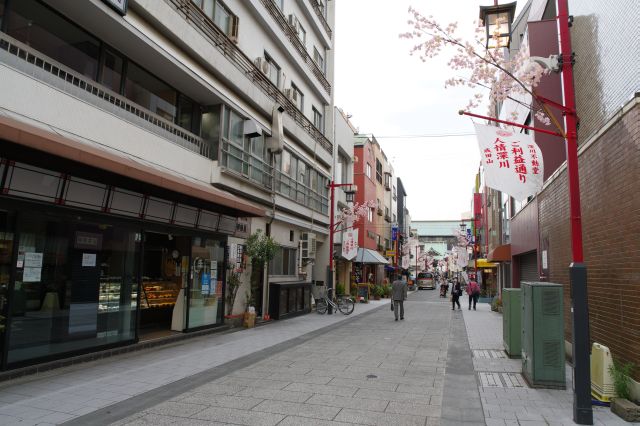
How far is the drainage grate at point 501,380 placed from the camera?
785 centimetres

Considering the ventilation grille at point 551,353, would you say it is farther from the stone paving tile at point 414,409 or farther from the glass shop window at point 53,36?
the glass shop window at point 53,36

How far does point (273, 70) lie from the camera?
63.1ft

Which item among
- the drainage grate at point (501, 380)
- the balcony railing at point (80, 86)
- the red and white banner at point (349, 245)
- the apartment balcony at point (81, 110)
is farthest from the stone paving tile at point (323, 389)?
the red and white banner at point (349, 245)

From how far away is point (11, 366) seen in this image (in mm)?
7379

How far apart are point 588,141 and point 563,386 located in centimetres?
462

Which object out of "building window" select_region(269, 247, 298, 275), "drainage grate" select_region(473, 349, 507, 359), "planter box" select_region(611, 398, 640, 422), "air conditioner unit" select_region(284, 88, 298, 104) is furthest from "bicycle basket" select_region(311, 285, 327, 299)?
"planter box" select_region(611, 398, 640, 422)

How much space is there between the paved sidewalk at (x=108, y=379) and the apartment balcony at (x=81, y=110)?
4.40m

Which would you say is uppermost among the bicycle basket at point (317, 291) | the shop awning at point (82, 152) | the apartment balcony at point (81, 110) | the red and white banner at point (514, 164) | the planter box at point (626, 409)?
the apartment balcony at point (81, 110)

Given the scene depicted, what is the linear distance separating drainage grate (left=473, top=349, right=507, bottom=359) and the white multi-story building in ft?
24.6

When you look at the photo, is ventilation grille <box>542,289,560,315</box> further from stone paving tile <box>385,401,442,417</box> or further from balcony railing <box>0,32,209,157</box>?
balcony railing <box>0,32,209,157</box>

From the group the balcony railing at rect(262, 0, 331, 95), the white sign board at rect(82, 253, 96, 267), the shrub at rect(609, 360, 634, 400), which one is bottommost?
the shrub at rect(609, 360, 634, 400)

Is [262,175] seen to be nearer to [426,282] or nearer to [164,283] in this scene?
[164,283]

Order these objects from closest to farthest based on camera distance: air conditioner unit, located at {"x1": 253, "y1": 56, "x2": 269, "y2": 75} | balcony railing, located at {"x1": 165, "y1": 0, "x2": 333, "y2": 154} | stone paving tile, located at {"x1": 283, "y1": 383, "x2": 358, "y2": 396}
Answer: stone paving tile, located at {"x1": 283, "y1": 383, "x2": 358, "y2": 396} < balcony railing, located at {"x1": 165, "y1": 0, "x2": 333, "y2": 154} < air conditioner unit, located at {"x1": 253, "y1": 56, "x2": 269, "y2": 75}

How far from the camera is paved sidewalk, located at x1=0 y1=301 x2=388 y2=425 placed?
19.6 feet
